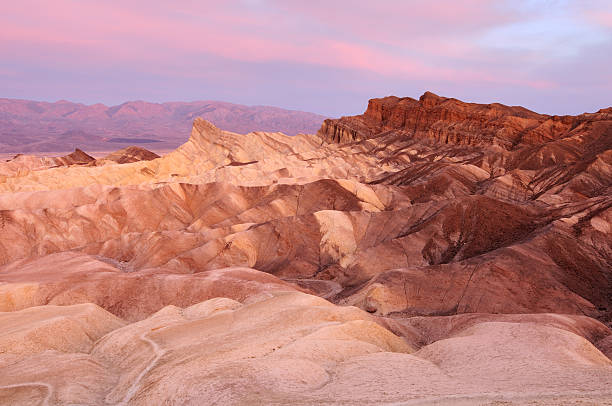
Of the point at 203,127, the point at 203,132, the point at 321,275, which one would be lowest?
the point at 321,275

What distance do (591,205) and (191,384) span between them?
161 ft

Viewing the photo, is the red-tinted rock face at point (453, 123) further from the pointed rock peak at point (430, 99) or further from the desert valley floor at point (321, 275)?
the desert valley floor at point (321, 275)

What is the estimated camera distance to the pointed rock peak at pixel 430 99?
110m

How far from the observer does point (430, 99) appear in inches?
4377

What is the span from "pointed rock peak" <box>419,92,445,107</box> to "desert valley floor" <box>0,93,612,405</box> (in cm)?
897

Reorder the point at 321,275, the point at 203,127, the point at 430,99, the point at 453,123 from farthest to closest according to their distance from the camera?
the point at 430,99
the point at 453,123
the point at 203,127
the point at 321,275

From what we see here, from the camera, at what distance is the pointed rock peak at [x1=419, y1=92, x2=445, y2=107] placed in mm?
110500

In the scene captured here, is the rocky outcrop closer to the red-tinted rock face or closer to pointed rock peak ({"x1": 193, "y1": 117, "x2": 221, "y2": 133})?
pointed rock peak ({"x1": 193, "y1": 117, "x2": 221, "y2": 133})

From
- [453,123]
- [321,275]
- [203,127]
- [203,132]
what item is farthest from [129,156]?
[321,275]

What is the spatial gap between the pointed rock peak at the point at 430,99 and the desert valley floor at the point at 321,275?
8.97 meters

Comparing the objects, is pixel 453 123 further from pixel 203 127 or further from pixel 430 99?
pixel 203 127

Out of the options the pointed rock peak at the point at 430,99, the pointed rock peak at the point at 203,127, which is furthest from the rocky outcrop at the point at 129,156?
the pointed rock peak at the point at 430,99

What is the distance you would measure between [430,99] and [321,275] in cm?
7585

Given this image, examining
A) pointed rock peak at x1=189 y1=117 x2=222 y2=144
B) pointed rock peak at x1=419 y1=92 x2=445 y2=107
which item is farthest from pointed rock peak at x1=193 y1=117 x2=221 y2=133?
pointed rock peak at x1=419 y1=92 x2=445 y2=107
